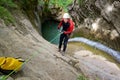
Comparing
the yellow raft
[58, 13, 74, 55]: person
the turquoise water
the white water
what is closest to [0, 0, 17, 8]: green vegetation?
the white water

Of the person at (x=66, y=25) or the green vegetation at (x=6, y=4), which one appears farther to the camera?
the green vegetation at (x=6, y=4)

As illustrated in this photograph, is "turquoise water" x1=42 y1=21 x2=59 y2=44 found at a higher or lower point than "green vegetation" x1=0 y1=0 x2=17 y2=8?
lower

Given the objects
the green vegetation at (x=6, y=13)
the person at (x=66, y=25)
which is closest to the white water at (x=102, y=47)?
the green vegetation at (x=6, y=13)

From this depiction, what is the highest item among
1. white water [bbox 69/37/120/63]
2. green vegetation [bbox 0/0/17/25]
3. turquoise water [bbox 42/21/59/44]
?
green vegetation [bbox 0/0/17/25]

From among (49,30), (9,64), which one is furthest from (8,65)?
(49,30)

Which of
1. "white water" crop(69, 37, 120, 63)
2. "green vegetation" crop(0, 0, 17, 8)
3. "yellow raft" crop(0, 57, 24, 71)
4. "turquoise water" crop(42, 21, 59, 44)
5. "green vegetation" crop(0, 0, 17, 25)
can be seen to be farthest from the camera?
"turquoise water" crop(42, 21, 59, 44)

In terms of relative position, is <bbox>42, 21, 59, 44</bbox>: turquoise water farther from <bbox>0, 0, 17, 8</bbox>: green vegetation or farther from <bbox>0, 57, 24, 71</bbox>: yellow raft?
<bbox>0, 57, 24, 71</bbox>: yellow raft

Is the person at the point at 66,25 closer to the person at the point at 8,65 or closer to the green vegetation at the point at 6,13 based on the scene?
the green vegetation at the point at 6,13

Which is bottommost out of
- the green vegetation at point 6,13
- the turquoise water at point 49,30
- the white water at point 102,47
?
the turquoise water at point 49,30

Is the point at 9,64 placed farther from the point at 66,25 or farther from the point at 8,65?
the point at 66,25

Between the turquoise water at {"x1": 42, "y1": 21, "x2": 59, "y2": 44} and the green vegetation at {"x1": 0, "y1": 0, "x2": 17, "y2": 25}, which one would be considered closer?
the green vegetation at {"x1": 0, "y1": 0, "x2": 17, "y2": 25}

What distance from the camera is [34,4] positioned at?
2628cm

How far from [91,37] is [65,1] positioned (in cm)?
2273

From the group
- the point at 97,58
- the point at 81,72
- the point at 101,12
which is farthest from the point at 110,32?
the point at 81,72
